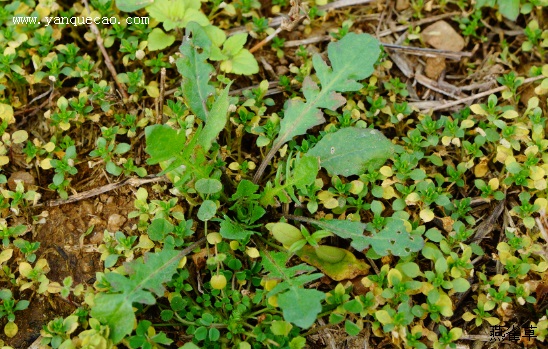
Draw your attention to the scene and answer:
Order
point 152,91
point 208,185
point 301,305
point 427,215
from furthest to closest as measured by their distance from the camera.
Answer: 1. point 152,91
2. point 427,215
3. point 208,185
4. point 301,305

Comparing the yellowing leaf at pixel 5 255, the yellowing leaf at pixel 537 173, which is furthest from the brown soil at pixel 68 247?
the yellowing leaf at pixel 537 173

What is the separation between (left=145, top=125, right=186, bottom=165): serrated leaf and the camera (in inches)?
90.0

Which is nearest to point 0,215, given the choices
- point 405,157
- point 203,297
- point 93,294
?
point 93,294

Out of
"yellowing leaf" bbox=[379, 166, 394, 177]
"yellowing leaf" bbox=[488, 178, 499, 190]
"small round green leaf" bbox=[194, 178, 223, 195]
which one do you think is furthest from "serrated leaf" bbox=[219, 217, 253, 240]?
"yellowing leaf" bbox=[488, 178, 499, 190]

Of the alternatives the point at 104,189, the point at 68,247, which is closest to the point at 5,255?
the point at 68,247

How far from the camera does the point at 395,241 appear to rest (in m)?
2.55

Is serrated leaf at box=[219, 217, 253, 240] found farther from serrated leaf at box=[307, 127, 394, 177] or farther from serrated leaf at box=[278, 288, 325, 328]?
serrated leaf at box=[307, 127, 394, 177]

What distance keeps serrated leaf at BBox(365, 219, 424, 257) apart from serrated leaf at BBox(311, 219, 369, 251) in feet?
0.11

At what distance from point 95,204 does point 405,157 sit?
1523mm

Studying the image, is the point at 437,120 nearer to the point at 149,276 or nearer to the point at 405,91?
the point at 405,91

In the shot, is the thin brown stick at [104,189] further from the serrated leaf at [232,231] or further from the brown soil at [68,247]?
the serrated leaf at [232,231]

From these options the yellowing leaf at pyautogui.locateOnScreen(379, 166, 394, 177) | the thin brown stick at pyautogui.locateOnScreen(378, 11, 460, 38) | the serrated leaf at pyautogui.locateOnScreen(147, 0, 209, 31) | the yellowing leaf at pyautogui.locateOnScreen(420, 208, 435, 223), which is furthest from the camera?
the thin brown stick at pyautogui.locateOnScreen(378, 11, 460, 38)

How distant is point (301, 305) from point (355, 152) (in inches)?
31.9

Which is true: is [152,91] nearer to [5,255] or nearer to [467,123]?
[5,255]
